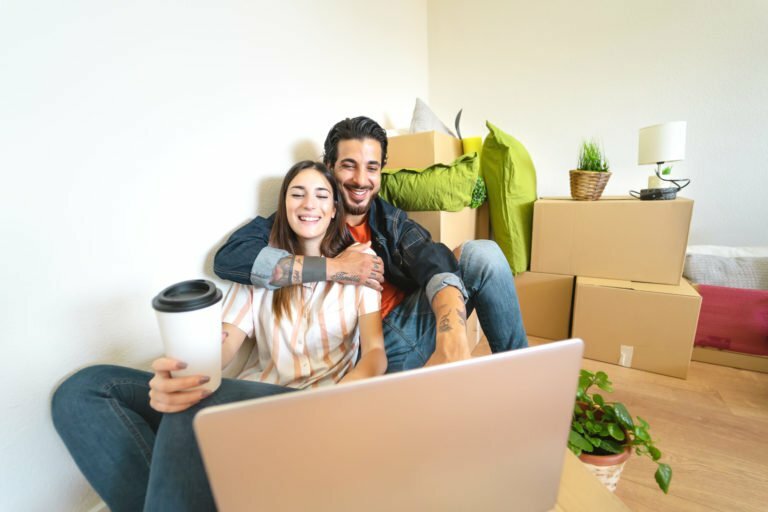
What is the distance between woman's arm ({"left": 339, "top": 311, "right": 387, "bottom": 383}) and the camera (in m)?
0.70

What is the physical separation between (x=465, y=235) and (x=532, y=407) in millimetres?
1130

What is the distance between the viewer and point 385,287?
102 centimetres

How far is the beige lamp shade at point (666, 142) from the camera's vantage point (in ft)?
4.21

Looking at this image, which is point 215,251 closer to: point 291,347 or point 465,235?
point 291,347

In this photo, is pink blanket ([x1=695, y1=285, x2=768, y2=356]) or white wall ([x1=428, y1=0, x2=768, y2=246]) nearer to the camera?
pink blanket ([x1=695, y1=285, x2=768, y2=356])

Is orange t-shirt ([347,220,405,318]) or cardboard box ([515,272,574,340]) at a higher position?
orange t-shirt ([347,220,405,318])

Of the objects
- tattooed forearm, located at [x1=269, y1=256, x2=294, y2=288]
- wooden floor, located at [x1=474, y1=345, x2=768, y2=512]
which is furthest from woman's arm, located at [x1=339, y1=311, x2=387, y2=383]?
wooden floor, located at [x1=474, y1=345, x2=768, y2=512]

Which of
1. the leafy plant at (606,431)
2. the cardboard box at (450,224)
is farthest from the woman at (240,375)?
the leafy plant at (606,431)

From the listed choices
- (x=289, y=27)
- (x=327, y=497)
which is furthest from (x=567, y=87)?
(x=327, y=497)

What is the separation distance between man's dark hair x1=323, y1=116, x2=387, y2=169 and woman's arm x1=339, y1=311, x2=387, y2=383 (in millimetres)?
530

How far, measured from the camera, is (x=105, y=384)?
623mm

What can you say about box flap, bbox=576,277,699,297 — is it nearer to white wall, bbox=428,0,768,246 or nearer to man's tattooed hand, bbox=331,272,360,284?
white wall, bbox=428,0,768,246

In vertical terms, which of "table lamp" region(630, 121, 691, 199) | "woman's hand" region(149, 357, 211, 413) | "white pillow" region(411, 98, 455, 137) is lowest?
"woman's hand" region(149, 357, 211, 413)

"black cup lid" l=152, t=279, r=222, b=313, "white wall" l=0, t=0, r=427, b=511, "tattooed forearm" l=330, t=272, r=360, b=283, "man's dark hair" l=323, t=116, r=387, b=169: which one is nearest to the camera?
"black cup lid" l=152, t=279, r=222, b=313
